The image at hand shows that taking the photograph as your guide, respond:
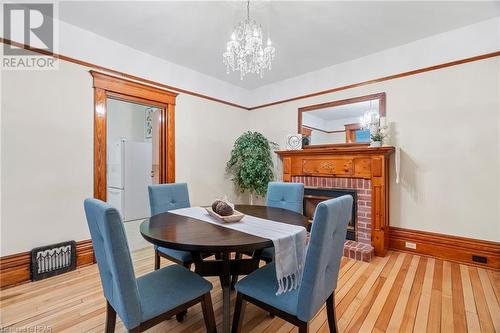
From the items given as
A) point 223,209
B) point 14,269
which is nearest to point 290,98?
point 223,209

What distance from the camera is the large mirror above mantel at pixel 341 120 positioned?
3268 mm

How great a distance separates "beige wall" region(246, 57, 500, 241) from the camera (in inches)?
100

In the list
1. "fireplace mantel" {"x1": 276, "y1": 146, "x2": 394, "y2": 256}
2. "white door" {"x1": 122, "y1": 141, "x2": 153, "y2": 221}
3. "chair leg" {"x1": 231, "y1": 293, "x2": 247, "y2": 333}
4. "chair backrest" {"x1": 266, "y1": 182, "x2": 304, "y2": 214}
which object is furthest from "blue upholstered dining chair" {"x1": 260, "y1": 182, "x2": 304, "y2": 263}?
"white door" {"x1": 122, "y1": 141, "x2": 153, "y2": 221}

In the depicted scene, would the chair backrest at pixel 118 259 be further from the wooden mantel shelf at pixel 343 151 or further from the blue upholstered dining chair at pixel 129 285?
the wooden mantel shelf at pixel 343 151

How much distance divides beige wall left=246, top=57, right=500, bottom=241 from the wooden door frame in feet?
9.68

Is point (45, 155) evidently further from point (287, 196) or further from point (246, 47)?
point (287, 196)

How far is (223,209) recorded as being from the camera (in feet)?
5.74

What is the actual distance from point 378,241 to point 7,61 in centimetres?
437

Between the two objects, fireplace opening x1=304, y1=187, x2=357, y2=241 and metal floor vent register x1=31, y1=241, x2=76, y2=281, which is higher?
fireplace opening x1=304, y1=187, x2=357, y2=241

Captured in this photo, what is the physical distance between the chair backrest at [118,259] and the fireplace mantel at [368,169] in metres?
2.80

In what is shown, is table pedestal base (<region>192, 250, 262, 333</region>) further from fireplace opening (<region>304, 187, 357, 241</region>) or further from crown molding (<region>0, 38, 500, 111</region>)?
crown molding (<region>0, 38, 500, 111</region>)

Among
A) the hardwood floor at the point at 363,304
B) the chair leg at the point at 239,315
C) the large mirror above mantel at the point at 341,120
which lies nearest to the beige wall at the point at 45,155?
the hardwood floor at the point at 363,304

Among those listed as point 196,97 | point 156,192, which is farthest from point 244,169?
point 156,192

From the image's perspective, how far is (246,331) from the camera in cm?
164
